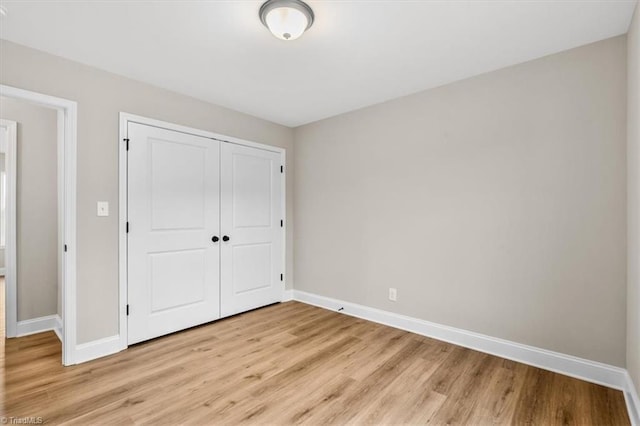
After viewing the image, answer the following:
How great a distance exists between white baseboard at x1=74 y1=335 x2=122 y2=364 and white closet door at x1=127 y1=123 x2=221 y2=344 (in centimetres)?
14

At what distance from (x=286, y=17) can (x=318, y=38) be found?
395 mm

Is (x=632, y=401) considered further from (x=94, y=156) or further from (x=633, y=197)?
(x=94, y=156)

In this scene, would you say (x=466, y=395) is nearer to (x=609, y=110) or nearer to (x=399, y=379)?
(x=399, y=379)

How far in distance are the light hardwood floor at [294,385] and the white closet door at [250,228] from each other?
80 centimetres

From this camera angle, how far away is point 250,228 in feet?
12.3

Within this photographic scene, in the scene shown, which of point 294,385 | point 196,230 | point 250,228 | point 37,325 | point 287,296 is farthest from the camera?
Result: point 287,296

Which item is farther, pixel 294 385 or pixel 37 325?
pixel 37 325

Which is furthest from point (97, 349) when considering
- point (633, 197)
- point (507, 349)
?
point (633, 197)

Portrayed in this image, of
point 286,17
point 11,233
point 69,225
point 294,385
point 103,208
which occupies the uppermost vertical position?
point 286,17

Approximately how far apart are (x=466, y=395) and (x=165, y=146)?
329 centimetres

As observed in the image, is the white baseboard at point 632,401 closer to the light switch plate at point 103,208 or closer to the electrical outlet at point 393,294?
the electrical outlet at point 393,294

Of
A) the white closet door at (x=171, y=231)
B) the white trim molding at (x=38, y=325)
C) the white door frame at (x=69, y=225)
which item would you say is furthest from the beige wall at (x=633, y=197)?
the white trim molding at (x=38, y=325)

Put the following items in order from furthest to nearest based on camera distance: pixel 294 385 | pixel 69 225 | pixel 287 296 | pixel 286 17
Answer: pixel 287 296, pixel 69 225, pixel 294 385, pixel 286 17

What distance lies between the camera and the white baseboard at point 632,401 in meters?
1.68
